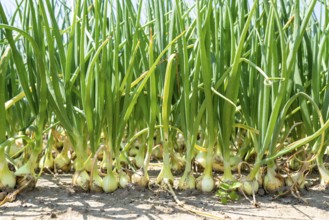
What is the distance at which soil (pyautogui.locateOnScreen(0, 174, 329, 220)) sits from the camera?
3.35 feet

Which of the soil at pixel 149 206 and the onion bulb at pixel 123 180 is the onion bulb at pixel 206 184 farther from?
the onion bulb at pixel 123 180

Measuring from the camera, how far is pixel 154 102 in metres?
1.18

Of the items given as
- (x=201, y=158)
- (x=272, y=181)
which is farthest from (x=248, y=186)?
(x=201, y=158)

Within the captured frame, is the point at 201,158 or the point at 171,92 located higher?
the point at 171,92

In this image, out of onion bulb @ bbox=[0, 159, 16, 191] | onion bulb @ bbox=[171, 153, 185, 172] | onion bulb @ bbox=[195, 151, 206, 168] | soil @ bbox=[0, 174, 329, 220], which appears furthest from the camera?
onion bulb @ bbox=[171, 153, 185, 172]

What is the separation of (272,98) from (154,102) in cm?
31

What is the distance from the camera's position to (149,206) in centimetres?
108

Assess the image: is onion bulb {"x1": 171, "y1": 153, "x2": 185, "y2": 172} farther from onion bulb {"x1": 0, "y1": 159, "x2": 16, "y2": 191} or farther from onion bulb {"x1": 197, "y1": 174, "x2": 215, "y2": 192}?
onion bulb {"x1": 0, "y1": 159, "x2": 16, "y2": 191}

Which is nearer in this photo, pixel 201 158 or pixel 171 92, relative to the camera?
pixel 171 92

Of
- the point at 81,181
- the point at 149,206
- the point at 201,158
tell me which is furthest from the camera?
the point at 201,158

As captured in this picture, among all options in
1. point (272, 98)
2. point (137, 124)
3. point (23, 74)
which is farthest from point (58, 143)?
point (272, 98)

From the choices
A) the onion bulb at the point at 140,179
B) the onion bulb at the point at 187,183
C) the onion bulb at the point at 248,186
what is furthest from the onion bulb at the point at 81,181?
the onion bulb at the point at 248,186

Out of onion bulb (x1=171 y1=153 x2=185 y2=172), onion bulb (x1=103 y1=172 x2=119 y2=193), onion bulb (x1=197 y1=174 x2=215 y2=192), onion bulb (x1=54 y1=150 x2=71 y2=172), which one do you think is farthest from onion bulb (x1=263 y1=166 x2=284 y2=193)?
onion bulb (x1=54 y1=150 x2=71 y2=172)

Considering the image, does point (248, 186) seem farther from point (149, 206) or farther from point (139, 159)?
point (139, 159)
